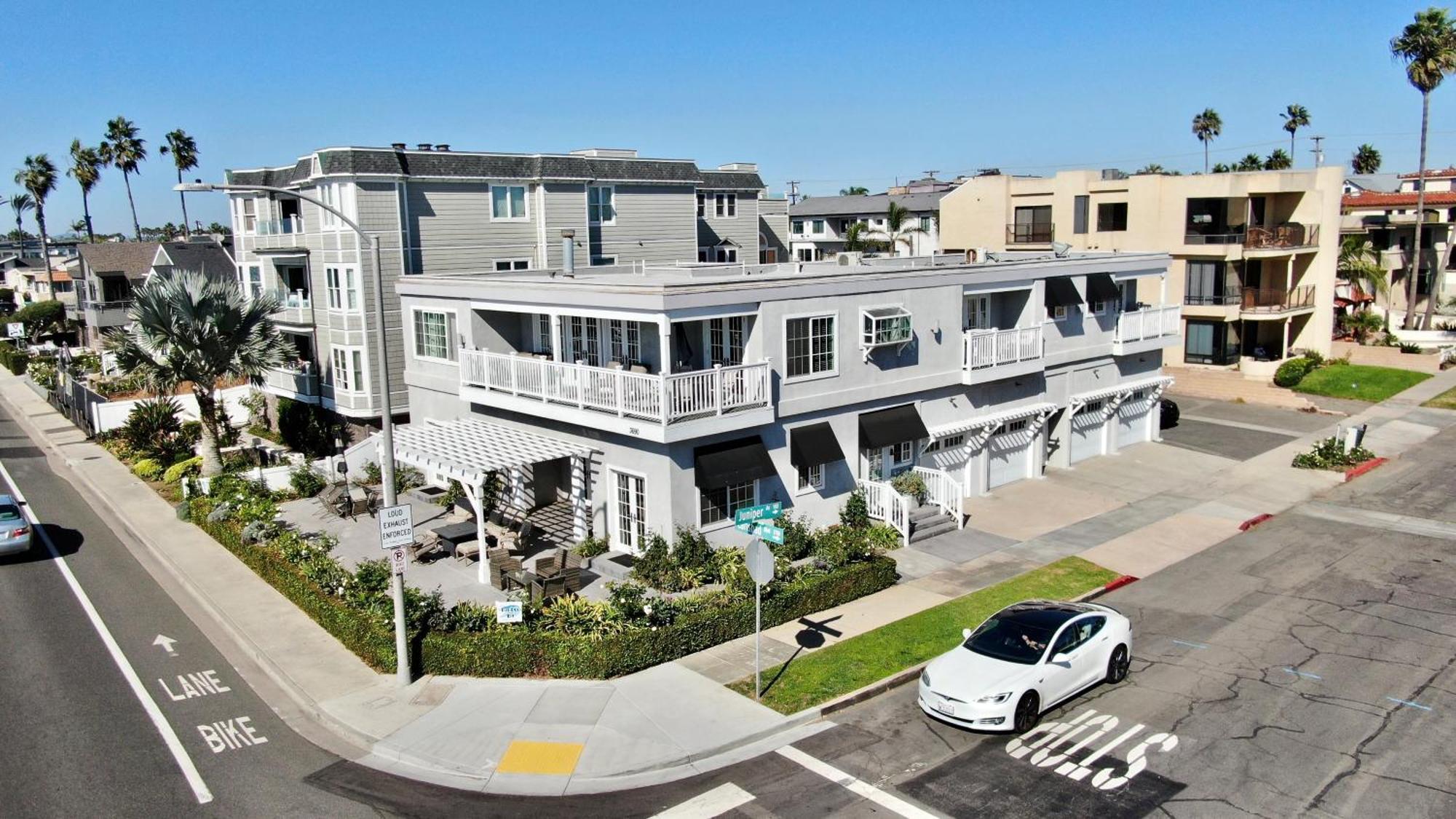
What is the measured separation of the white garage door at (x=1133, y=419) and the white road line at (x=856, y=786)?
72.8 feet

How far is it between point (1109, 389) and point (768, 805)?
74.0 ft

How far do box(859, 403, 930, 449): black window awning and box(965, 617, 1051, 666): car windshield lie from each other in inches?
339

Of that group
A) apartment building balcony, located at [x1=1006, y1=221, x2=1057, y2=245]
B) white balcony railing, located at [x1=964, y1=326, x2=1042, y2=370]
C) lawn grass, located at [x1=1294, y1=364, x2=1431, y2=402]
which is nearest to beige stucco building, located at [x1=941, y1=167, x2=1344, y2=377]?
lawn grass, located at [x1=1294, y1=364, x2=1431, y2=402]

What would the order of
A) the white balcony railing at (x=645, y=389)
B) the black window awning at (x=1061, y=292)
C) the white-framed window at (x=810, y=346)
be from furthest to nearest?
the black window awning at (x=1061, y=292) → the white-framed window at (x=810, y=346) → the white balcony railing at (x=645, y=389)

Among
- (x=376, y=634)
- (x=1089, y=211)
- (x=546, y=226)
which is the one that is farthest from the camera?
(x=1089, y=211)

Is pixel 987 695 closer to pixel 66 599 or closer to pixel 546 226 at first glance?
pixel 66 599

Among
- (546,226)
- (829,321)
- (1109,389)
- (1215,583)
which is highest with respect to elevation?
(546,226)

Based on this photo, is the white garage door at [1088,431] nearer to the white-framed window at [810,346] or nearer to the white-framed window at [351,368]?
the white-framed window at [810,346]

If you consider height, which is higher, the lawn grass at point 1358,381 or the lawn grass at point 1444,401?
the lawn grass at point 1358,381

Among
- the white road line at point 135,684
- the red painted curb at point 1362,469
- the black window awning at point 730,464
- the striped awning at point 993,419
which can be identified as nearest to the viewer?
the white road line at point 135,684

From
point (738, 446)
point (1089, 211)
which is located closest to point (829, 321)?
point (738, 446)

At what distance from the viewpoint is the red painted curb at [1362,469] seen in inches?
1172

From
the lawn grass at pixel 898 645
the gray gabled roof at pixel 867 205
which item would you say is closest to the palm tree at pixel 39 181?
the gray gabled roof at pixel 867 205

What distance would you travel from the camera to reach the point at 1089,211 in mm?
50875
